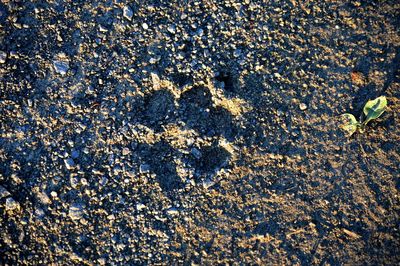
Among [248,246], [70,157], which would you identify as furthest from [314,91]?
[70,157]

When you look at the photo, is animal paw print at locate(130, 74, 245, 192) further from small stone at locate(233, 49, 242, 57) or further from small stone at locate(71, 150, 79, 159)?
small stone at locate(71, 150, 79, 159)

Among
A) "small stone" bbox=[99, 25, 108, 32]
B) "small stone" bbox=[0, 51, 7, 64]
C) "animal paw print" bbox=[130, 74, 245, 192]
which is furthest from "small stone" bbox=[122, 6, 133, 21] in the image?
"small stone" bbox=[0, 51, 7, 64]

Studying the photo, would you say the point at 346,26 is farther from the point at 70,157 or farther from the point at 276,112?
the point at 70,157

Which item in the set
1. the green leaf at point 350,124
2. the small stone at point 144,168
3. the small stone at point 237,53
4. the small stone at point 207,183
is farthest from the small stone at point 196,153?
the green leaf at point 350,124

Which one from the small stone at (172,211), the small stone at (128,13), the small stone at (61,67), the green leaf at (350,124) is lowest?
the small stone at (172,211)

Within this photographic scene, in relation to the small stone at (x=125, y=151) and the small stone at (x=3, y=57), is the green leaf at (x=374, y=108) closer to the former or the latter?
the small stone at (x=125, y=151)

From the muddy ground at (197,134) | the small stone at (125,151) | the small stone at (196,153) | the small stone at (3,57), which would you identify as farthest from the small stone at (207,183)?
the small stone at (3,57)

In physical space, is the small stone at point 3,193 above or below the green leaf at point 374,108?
below

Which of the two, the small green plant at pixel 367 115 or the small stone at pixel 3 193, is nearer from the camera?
the small stone at pixel 3 193
